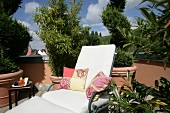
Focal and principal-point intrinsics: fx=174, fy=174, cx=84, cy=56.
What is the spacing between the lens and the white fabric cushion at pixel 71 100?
7.02ft

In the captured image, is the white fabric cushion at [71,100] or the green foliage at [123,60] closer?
the white fabric cushion at [71,100]

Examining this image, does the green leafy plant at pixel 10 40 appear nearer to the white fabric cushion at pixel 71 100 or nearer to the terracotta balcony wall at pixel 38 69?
the terracotta balcony wall at pixel 38 69

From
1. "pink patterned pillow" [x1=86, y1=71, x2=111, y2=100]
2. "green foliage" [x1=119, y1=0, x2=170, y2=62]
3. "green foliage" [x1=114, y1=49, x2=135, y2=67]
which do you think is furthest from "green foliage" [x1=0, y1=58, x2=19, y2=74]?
"green foliage" [x1=119, y1=0, x2=170, y2=62]

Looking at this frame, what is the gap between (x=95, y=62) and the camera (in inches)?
128

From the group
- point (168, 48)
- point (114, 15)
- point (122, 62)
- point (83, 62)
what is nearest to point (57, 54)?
point (83, 62)

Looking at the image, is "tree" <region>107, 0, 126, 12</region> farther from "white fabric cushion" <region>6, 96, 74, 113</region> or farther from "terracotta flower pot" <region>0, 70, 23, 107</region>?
"white fabric cushion" <region>6, 96, 74, 113</region>

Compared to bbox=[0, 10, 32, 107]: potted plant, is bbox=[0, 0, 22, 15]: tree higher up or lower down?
higher up

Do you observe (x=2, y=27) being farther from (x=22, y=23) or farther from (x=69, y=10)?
(x=69, y=10)

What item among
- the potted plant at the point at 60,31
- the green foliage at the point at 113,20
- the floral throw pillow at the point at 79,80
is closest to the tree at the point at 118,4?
the green foliage at the point at 113,20

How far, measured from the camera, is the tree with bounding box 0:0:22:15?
4238 millimetres

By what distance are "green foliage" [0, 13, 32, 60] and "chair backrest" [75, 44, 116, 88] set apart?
1.57 metres

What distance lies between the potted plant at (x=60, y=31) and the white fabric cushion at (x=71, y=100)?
1483mm

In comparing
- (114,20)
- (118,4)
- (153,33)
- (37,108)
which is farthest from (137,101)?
(118,4)

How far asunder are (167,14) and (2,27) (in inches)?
144
